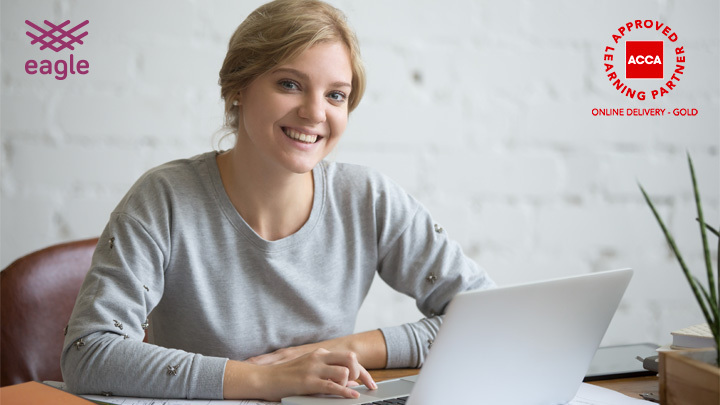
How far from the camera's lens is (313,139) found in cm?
119

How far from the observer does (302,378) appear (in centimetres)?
88

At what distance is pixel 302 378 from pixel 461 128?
1.04 m

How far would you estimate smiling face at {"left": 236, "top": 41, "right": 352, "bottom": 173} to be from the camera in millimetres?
1157

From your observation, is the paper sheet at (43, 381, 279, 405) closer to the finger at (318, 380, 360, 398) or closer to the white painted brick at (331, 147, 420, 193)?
the finger at (318, 380, 360, 398)

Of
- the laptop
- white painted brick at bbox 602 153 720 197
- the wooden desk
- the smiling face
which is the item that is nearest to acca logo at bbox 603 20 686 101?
white painted brick at bbox 602 153 720 197

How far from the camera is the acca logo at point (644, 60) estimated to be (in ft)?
6.14

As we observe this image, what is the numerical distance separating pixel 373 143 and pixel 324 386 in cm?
95

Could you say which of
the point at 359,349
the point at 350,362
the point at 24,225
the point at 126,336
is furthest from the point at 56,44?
the point at 350,362

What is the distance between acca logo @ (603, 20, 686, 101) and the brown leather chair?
1332 millimetres

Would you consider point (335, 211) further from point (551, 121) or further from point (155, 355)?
point (551, 121)

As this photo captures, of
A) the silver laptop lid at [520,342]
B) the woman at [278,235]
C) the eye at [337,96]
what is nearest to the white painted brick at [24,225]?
the woman at [278,235]

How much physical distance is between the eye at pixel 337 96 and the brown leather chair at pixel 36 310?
0.53 m

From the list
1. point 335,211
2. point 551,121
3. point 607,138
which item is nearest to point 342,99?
point 335,211

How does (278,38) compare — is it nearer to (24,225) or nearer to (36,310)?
(36,310)
